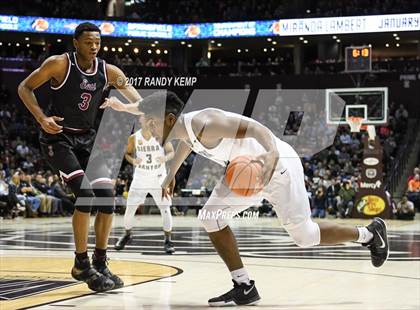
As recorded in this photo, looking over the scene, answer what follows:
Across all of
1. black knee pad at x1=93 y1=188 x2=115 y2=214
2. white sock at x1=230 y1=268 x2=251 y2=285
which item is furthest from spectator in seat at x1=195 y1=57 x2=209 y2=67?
white sock at x1=230 y1=268 x2=251 y2=285

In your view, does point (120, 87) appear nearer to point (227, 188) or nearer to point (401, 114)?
point (227, 188)

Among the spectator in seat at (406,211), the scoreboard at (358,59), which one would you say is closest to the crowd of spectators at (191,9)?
the scoreboard at (358,59)

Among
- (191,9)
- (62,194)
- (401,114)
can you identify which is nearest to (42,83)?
(62,194)

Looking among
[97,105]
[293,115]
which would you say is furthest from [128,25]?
[97,105]

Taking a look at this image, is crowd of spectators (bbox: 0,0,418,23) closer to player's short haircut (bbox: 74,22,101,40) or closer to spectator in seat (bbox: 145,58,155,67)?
spectator in seat (bbox: 145,58,155,67)

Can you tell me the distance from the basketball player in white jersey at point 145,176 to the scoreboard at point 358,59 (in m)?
12.8

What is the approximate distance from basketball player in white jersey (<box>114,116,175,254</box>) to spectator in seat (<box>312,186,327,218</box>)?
9662 millimetres

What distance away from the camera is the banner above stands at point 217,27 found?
1016 inches

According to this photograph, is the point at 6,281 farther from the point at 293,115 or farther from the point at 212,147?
the point at 293,115

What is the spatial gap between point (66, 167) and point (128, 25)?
25558 mm

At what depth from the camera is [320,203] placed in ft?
64.0

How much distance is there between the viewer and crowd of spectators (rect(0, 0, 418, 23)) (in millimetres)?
29234

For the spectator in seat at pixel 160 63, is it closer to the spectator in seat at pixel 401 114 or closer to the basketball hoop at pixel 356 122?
the spectator in seat at pixel 401 114

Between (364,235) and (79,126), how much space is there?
8.36ft
